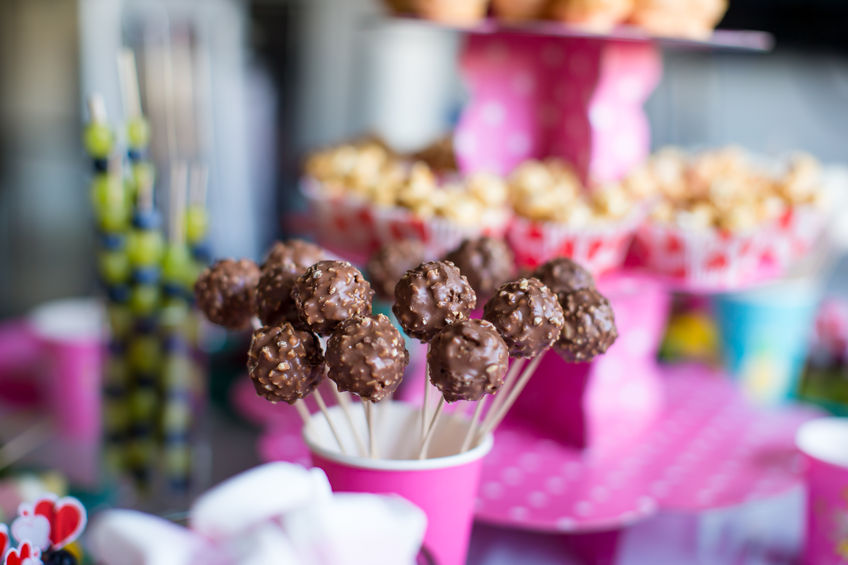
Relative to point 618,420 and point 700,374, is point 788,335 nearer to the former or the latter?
point 700,374

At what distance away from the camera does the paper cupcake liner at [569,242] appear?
1139mm

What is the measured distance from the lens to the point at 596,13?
1175 mm

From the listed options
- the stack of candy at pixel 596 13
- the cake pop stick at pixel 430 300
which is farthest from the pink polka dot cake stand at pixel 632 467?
the stack of candy at pixel 596 13

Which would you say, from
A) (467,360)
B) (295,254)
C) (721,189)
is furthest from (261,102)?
(467,360)

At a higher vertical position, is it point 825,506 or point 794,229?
point 794,229

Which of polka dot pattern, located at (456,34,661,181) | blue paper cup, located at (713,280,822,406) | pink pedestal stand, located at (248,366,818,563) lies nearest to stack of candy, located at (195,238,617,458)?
pink pedestal stand, located at (248,366,818,563)

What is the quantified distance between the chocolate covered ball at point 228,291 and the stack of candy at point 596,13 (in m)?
0.64

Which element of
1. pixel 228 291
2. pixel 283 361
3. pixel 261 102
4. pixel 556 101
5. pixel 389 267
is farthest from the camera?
pixel 261 102

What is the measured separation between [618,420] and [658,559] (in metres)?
0.25

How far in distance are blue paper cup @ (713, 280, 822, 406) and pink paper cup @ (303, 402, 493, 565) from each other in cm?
95

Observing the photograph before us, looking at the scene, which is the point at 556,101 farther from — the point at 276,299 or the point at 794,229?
the point at 276,299

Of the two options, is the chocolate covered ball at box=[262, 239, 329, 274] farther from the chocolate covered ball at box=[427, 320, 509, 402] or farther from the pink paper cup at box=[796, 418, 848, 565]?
the pink paper cup at box=[796, 418, 848, 565]

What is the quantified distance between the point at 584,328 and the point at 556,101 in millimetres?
766

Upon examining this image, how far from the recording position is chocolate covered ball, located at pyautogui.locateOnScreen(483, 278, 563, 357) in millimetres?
646
